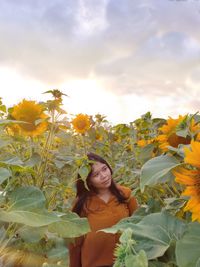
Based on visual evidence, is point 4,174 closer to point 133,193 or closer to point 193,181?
point 193,181

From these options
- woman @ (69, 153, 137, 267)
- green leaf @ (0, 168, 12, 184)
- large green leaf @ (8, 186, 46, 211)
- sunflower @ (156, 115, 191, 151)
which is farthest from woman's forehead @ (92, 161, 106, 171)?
green leaf @ (0, 168, 12, 184)

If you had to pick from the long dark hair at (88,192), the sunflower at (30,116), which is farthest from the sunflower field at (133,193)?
the long dark hair at (88,192)

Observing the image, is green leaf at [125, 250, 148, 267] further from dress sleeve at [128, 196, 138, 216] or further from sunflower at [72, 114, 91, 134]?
sunflower at [72, 114, 91, 134]

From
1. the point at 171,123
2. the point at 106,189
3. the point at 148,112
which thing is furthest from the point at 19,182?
the point at 148,112

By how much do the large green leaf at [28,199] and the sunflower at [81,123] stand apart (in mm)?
2056

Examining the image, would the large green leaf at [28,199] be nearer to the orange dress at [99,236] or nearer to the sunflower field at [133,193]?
the sunflower field at [133,193]

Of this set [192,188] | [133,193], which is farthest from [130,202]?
[192,188]

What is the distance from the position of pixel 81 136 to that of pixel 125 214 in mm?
1291

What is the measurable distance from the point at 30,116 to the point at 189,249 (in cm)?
105

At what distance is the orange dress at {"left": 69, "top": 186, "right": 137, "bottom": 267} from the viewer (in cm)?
215

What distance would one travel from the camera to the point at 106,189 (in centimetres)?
230

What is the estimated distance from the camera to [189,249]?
2.69 ft

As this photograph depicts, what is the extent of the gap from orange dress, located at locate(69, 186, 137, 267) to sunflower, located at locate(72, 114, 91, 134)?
1.01 m

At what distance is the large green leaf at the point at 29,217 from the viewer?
3.28 ft
